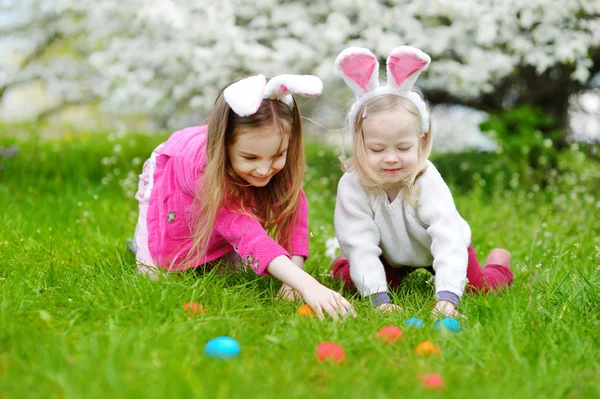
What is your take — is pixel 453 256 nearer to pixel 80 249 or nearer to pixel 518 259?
pixel 518 259

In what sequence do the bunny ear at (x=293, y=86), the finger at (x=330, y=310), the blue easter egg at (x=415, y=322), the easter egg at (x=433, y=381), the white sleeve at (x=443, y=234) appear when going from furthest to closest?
the white sleeve at (x=443, y=234) < the bunny ear at (x=293, y=86) < the finger at (x=330, y=310) < the blue easter egg at (x=415, y=322) < the easter egg at (x=433, y=381)

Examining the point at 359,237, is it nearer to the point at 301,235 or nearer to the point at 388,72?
the point at 301,235

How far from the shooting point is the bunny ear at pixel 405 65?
2.57 metres

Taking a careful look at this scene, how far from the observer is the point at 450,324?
2.29 meters

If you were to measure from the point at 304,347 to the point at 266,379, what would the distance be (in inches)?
12.5

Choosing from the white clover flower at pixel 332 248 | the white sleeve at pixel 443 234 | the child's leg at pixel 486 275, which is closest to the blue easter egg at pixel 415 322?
the white sleeve at pixel 443 234

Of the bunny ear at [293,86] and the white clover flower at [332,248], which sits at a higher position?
the bunny ear at [293,86]

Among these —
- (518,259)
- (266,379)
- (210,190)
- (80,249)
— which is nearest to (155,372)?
(266,379)

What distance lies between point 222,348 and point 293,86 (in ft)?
3.47

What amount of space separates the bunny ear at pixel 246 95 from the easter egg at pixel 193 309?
0.70m

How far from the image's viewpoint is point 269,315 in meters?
2.50

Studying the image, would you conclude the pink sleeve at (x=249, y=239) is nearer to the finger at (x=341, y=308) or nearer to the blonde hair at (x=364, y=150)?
the finger at (x=341, y=308)

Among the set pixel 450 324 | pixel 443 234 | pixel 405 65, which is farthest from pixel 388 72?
pixel 450 324

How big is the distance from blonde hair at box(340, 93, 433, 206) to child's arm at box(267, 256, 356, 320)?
475mm
